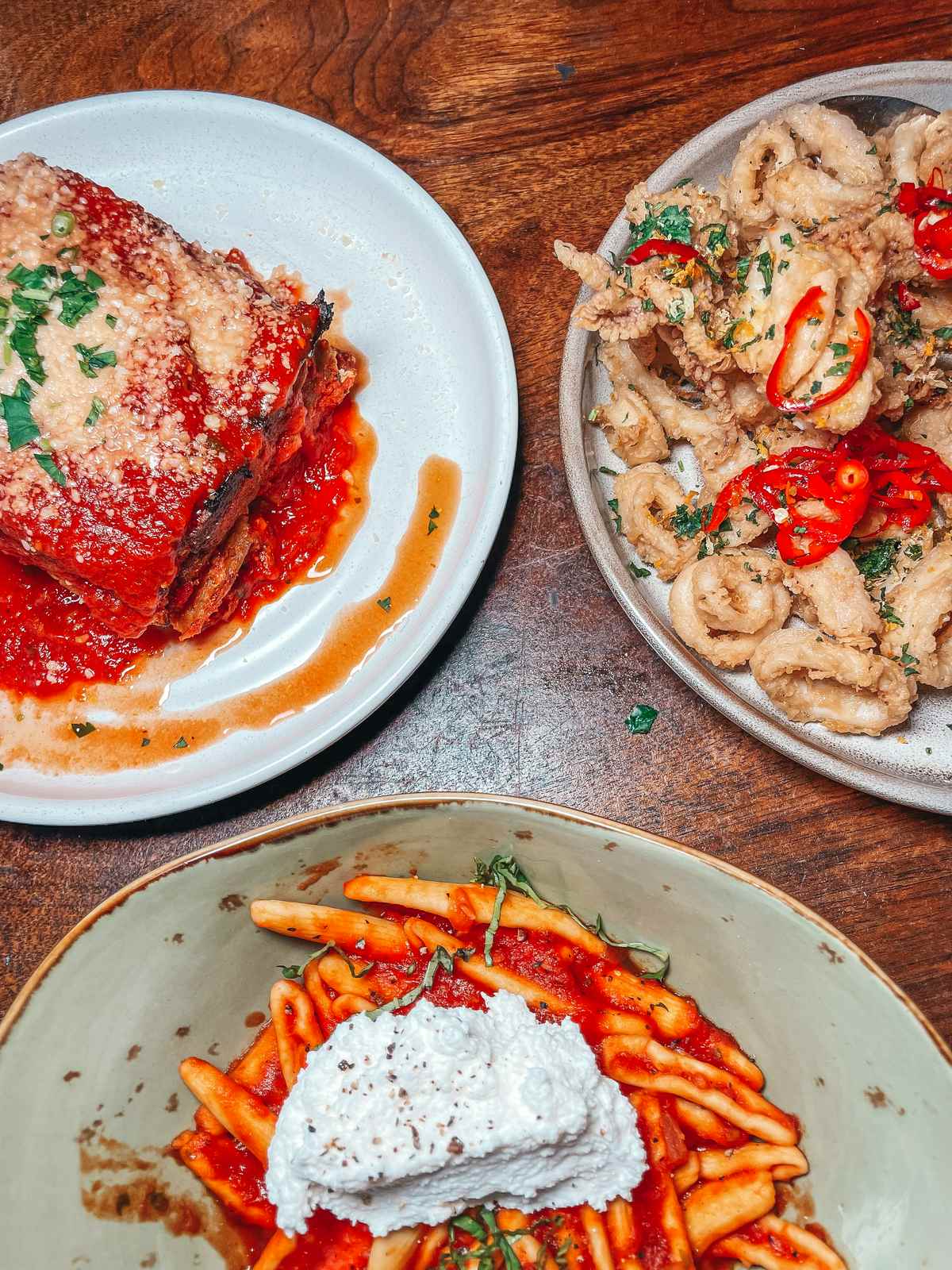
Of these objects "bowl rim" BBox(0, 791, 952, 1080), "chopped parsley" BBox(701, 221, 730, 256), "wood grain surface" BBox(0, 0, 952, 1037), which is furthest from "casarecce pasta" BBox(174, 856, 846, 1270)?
"chopped parsley" BBox(701, 221, 730, 256)

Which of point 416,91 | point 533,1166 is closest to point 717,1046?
point 533,1166

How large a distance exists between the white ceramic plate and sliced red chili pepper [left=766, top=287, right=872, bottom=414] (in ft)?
2.11

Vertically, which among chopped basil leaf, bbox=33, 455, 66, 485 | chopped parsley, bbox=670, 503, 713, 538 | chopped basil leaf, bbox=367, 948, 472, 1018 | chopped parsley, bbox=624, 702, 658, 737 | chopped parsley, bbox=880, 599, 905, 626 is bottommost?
chopped parsley, bbox=624, 702, 658, 737

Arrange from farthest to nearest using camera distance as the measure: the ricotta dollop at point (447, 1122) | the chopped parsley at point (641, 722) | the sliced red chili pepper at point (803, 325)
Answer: the chopped parsley at point (641, 722) < the sliced red chili pepper at point (803, 325) < the ricotta dollop at point (447, 1122)

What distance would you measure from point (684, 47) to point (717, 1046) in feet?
7.92

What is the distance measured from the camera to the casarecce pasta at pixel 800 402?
6.36 feet

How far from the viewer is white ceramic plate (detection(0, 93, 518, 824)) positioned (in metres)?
2.24

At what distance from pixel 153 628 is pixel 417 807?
0.93m

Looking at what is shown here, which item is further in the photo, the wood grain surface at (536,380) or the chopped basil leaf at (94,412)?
the wood grain surface at (536,380)

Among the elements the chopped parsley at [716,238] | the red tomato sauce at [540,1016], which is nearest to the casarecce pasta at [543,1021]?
the red tomato sauce at [540,1016]

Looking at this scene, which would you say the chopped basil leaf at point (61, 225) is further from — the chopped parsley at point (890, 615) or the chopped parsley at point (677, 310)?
the chopped parsley at point (890, 615)

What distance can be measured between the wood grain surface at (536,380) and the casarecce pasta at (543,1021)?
0.46 meters

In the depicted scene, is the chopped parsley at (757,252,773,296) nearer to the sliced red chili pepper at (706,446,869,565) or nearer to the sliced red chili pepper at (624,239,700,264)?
the sliced red chili pepper at (624,239,700,264)

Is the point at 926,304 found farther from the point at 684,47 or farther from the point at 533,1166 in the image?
the point at 533,1166
